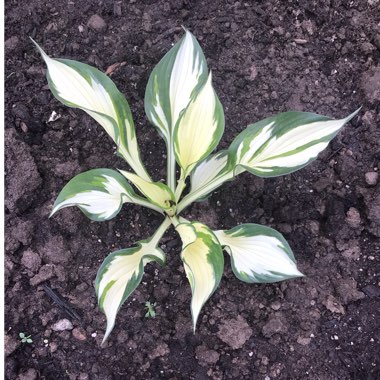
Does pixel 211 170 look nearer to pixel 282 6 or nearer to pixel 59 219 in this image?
pixel 59 219

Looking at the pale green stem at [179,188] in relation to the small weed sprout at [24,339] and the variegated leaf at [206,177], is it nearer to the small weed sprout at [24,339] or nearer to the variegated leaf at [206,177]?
the variegated leaf at [206,177]

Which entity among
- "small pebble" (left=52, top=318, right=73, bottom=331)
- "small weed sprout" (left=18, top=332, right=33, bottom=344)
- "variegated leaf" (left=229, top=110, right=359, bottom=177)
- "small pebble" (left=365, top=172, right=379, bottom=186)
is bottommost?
"small weed sprout" (left=18, top=332, right=33, bottom=344)

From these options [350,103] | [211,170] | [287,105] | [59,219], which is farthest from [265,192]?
[59,219]

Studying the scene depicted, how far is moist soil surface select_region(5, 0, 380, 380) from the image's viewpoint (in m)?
1.77

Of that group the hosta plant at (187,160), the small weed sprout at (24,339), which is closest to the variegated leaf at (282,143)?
the hosta plant at (187,160)

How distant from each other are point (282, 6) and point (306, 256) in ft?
3.51

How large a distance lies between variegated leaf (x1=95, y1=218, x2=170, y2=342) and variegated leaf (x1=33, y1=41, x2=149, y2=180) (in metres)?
0.35

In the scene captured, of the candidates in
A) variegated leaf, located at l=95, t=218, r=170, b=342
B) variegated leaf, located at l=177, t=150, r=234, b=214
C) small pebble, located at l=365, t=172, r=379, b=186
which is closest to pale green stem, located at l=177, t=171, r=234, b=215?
variegated leaf, located at l=177, t=150, r=234, b=214

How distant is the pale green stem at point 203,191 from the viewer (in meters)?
1.75

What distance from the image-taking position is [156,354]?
5.78 ft

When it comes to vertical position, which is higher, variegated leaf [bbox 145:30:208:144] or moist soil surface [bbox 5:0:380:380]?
variegated leaf [bbox 145:30:208:144]

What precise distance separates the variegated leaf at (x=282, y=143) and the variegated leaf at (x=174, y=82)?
249 millimetres

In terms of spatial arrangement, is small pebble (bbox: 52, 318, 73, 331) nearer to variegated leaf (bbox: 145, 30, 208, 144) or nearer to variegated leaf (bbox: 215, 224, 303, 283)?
variegated leaf (bbox: 215, 224, 303, 283)

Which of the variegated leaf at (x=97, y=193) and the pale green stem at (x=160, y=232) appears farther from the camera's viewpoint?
the pale green stem at (x=160, y=232)
